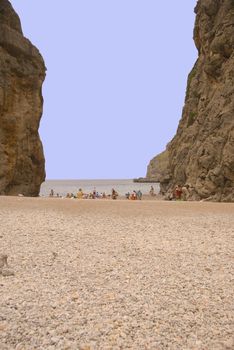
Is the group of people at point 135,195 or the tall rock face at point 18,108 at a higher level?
the tall rock face at point 18,108

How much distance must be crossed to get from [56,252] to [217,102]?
24639mm

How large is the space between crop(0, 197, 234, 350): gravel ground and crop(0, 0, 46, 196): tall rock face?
18.8 meters

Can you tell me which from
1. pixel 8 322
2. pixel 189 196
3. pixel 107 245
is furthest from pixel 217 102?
pixel 8 322

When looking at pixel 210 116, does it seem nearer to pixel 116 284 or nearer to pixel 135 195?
pixel 135 195

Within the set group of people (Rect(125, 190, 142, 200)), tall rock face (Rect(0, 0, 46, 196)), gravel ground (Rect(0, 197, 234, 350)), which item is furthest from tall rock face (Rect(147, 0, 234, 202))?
gravel ground (Rect(0, 197, 234, 350))

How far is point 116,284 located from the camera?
7.93m

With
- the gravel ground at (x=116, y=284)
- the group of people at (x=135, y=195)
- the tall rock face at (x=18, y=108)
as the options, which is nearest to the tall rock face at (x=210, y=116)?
the group of people at (x=135, y=195)

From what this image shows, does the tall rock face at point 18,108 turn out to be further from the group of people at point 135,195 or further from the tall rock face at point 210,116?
the tall rock face at point 210,116

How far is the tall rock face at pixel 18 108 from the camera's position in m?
32.1

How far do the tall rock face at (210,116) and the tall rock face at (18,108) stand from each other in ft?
42.6

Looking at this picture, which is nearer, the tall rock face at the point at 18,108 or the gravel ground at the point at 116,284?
the gravel ground at the point at 116,284

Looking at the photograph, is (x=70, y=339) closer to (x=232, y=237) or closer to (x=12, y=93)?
(x=232, y=237)

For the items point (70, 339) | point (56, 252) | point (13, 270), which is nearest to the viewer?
point (70, 339)

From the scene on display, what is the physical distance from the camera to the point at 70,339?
573 cm
